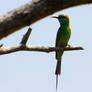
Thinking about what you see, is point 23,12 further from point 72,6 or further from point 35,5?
point 72,6

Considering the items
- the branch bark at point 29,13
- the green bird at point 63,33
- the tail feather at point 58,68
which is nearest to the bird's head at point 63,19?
the green bird at point 63,33

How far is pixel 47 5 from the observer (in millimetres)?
1258

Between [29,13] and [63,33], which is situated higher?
[29,13]

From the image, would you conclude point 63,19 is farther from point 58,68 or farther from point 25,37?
point 25,37

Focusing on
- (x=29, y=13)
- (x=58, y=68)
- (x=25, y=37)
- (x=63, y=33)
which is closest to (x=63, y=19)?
(x=63, y=33)

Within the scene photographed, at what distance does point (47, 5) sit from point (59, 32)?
3789mm

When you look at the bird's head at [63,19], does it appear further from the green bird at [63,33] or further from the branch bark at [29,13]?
the branch bark at [29,13]

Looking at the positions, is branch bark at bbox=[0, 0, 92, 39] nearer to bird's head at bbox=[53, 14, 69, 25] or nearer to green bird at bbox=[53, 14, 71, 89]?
green bird at bbox=[53, 14, 71, 89]

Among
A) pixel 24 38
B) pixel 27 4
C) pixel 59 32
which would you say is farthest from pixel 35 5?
pixel 59 32

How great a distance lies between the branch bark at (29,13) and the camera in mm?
1224

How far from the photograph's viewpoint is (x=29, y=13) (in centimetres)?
124

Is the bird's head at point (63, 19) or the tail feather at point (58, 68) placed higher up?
the bird's head at point (63, 19)

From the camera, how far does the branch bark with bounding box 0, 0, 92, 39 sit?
1224 millimetres

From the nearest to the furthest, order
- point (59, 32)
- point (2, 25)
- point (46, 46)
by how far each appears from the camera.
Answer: point (2, 25) < point (46, 46) < point (59, 32)
